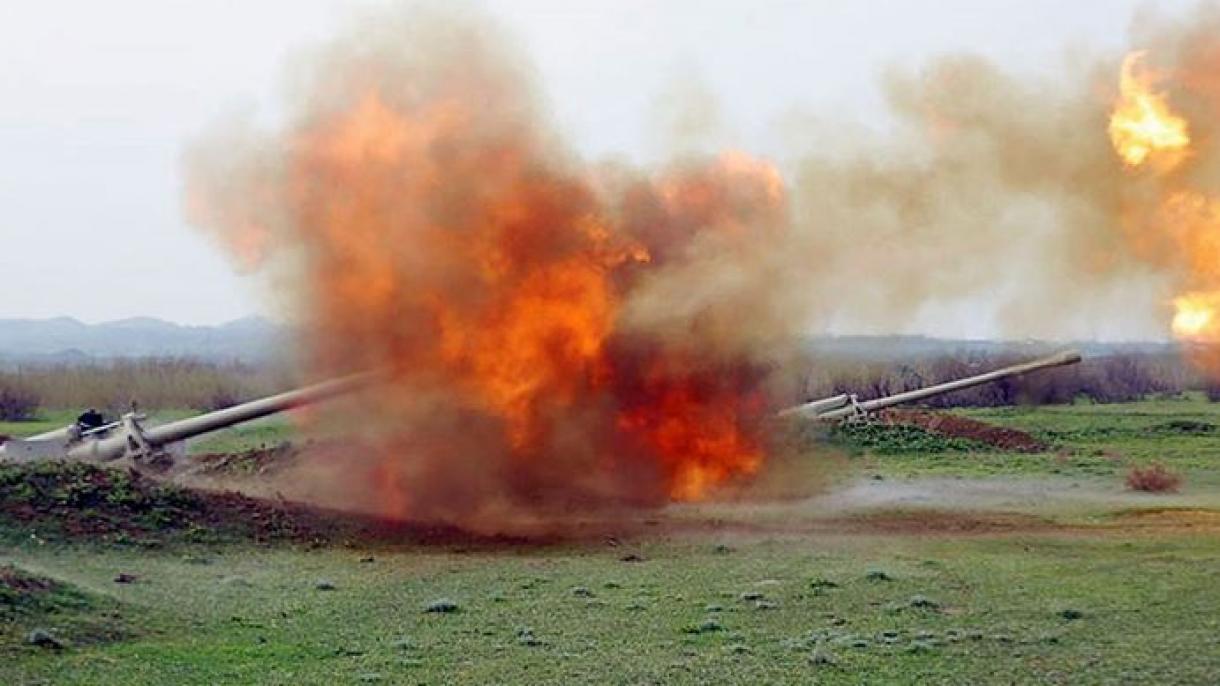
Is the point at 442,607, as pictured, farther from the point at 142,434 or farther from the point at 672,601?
the point at 142,434

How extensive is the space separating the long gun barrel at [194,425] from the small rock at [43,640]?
11780 mm

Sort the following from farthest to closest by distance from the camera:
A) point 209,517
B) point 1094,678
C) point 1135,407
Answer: point 1135,407, point 209,517, point 1094,678

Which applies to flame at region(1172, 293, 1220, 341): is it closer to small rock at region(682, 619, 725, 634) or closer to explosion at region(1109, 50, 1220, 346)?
explosion at region(1109, 50, 1220, 346)

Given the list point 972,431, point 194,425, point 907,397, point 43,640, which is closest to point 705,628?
point 43,640

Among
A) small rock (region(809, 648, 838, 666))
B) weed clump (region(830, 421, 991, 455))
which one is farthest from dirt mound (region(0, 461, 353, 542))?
weed clump (region(830, 421, 991, 455))

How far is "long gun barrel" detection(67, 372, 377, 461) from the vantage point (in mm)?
26750

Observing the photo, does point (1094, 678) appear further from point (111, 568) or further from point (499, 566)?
point (111, 568)

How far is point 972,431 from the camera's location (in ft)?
150

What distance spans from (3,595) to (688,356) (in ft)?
46.9

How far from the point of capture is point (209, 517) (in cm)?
2466

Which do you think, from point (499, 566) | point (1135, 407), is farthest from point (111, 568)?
point (1135, 407)

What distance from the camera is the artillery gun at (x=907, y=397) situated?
1297 inches

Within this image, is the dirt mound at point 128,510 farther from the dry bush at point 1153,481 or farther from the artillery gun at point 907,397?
the dry bush at point 1153,481

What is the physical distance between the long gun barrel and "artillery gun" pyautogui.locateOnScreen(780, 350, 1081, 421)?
35.4 feet
